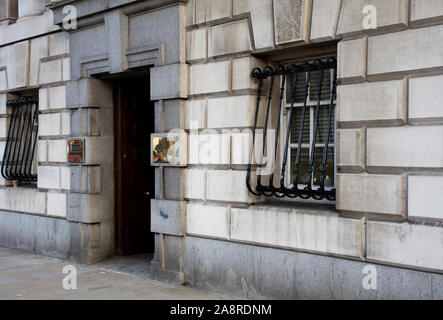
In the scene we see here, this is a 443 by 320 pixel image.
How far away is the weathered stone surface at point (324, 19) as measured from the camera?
6761mm

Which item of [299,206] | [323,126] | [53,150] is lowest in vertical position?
[299,206]

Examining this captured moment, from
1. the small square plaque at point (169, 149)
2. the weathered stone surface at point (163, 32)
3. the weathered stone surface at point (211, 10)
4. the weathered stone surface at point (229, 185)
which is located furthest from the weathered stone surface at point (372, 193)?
the weathered stone surface at point (163, 32)

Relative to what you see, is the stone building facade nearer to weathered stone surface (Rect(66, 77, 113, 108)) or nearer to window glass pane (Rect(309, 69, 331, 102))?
weathered stone surface (Rect(66, 77, 113, 108))

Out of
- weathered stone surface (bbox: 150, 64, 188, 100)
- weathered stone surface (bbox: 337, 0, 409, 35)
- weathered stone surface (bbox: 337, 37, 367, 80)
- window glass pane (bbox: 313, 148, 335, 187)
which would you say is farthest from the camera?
weathered stone surface (bbox: 150, 64, 188, 100)

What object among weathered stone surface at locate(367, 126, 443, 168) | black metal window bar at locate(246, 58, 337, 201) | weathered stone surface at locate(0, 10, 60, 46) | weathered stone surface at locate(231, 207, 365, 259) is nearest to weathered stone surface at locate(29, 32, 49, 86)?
weathered stone surface at locate(0, 10, 60, 46)

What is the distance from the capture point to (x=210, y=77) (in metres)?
8.27

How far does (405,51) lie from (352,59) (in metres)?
0.70

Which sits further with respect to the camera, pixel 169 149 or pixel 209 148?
pixel 169 149

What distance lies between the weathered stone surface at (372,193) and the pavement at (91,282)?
236 cm

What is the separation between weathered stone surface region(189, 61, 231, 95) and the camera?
8062 millimetres

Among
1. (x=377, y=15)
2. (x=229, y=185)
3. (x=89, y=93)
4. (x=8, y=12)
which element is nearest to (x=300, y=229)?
(x=229, y=185)

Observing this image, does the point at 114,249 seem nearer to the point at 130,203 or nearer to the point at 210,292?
the point at 130,203

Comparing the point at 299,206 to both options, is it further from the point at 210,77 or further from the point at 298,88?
the point at 210,77

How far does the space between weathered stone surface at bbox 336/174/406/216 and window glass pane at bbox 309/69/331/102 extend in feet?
4.38
